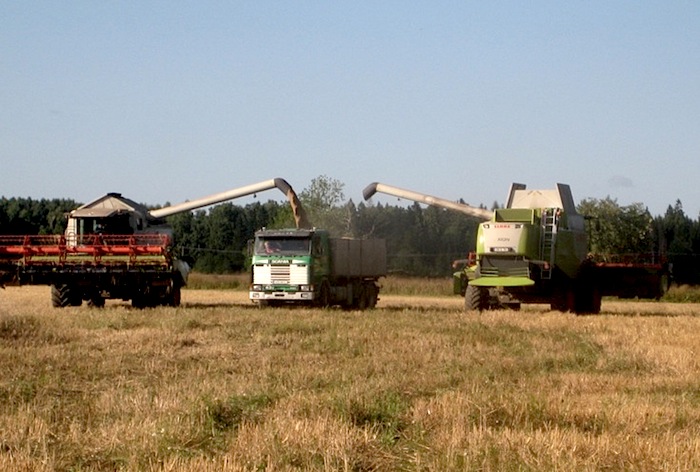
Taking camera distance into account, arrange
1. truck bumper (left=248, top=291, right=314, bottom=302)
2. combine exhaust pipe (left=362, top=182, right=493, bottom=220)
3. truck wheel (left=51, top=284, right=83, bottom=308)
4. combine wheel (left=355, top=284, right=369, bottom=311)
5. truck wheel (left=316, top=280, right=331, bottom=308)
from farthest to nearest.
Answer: combine exhaust pipe (left=362, top=182, right=493, bottom=220), combine wheel (left=355, top=284, right=369, bottom=311), truck wheel (left=316, top=280, right=331, bottom=308), truck bumper (left=248, top=291, right=314, bottom=302), truck wheel (left=51, top=284, right=83, bottom=308)

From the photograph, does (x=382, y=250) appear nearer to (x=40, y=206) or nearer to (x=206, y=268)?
(x=206, y=268)

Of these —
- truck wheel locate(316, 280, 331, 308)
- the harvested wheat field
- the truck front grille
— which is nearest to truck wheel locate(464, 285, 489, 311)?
truck wheel locate(316, 280, 331, 308)

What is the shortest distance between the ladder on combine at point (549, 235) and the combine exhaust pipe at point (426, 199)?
31.9 feet

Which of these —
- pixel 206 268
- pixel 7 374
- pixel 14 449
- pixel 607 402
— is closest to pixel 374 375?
pixel 607 402

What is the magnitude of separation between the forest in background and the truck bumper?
10.7 metres

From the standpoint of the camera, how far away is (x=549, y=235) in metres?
31.2

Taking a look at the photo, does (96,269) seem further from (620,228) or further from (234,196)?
(620,228)

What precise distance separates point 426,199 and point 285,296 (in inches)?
635

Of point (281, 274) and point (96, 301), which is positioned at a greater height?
point (281, 274)

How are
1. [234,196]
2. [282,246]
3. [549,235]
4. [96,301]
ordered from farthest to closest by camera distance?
[234,196], [282,246], [96,301], [549,235]

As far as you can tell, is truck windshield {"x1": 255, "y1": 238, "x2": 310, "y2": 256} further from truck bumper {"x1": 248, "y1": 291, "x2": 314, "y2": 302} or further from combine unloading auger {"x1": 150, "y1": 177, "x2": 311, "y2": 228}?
combine unloading auger {"x1": 150, "y1": 177, "x2": 311, "y2": 228}

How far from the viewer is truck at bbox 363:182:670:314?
30.5 meters

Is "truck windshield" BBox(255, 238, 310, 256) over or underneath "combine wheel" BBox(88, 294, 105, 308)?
over

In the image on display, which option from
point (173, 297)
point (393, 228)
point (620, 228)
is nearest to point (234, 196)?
point (173, 297)
